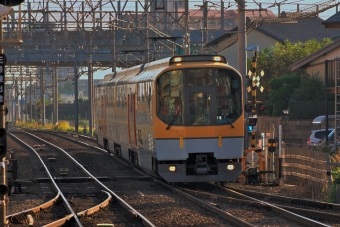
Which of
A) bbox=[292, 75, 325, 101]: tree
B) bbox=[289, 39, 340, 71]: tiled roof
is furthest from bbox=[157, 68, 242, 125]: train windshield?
bbox=[292, 75, 325, 101]: tree

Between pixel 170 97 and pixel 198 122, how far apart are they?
0.90m

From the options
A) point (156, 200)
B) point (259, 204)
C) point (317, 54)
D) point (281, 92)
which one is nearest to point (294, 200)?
point (259, 204)

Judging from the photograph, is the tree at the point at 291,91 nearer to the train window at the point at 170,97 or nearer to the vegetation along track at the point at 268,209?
the train window at the point at 170,97

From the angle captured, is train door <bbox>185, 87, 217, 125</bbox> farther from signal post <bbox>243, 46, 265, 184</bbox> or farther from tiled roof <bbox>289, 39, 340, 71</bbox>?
tiled roof <bbox>289, 39, 340, 71</bbox>

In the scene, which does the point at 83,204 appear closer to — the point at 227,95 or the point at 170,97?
the point at 170,97

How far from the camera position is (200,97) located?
18953 millimetres

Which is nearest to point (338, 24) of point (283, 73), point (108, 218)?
point (108, 218)

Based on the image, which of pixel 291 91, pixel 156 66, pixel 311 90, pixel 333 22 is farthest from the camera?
pixel 291 91

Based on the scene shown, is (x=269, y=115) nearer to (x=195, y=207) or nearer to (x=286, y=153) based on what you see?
(x=286, y=153)

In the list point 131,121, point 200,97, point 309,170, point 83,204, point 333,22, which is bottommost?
point 83,204

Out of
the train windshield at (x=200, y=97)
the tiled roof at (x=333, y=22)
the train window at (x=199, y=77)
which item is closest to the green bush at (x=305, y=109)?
the tiled roof at (x=333, y=22)

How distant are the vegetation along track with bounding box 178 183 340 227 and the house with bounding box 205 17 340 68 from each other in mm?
33629

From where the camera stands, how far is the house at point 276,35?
54856mm

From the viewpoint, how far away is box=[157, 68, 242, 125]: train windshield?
742 inches
